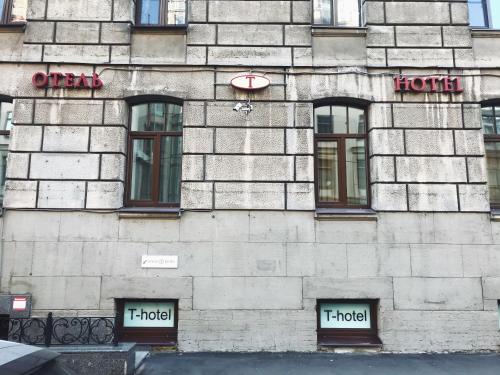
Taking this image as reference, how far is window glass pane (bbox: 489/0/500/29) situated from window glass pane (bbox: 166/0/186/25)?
7.20 meters

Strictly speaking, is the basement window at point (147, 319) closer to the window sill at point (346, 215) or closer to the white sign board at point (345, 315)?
the white sign board at point (345, 315)

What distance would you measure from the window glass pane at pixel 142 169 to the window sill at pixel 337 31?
173 inches

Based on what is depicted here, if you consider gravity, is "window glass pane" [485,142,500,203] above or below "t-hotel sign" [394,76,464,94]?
below

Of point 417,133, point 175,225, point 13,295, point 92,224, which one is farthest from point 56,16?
point 417,133

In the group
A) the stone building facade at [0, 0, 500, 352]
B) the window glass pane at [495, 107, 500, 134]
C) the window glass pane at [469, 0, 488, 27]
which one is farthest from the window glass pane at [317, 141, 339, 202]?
the window glass pane at [469, 0, 488, 27]

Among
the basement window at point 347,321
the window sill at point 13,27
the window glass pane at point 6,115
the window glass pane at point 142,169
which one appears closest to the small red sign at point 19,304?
the window glass pane at point 142,169

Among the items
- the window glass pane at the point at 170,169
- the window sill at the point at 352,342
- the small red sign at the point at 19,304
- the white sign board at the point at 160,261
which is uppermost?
the window glass pane at the point at 170,169

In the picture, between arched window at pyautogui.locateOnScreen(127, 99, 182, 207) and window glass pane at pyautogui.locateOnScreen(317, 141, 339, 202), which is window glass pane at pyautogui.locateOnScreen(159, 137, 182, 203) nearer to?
arched window at pyautogui.locateOnScreen(127, 99, 182, 207)

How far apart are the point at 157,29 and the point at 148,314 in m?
6.16

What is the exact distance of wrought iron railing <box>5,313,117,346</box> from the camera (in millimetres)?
7699

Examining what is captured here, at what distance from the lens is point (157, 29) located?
9008mm

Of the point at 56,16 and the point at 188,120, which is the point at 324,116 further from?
the point at 56,16

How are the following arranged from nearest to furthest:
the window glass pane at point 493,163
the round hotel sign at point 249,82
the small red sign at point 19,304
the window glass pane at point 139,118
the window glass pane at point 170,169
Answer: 1. the small red sign at point 19,304
2. the round hotel sign at point 249,82
3. the window glass pane at point 170,169
4. the window glass pane at point 493,163
5. the window glass pane at point 139,118

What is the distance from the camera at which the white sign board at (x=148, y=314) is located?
8258 mm
